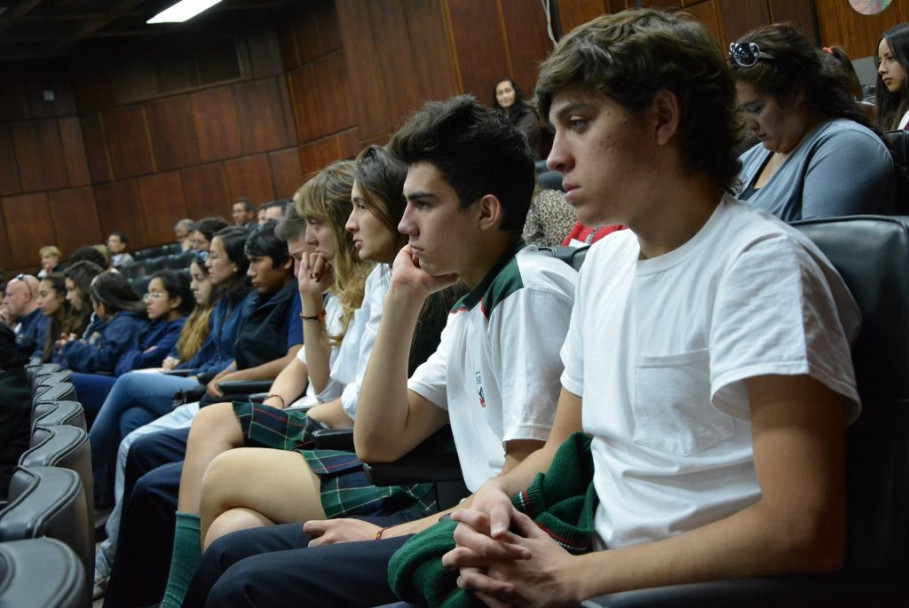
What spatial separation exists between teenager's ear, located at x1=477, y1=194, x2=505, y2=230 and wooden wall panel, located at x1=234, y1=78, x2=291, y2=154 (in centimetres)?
1084

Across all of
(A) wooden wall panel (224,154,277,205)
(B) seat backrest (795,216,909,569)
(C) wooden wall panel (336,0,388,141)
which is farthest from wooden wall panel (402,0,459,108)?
(B) seat backrest (795,216,909,569)

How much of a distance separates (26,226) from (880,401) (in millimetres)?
12111

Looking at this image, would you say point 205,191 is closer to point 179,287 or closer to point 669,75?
point 179,287

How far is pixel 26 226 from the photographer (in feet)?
38.1

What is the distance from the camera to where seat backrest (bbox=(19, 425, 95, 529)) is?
1585 millimetres

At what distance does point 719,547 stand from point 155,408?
10.0 feet

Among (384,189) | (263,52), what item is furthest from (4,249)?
(384,189)

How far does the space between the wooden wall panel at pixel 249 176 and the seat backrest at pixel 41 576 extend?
37.1 ft

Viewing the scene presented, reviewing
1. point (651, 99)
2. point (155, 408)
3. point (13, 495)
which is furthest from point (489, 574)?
point (155, 408)

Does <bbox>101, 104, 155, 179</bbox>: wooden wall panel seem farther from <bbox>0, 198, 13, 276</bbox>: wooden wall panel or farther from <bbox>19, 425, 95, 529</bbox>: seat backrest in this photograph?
<bbox>19, 425, 95, 529</bbox>: seat backrest

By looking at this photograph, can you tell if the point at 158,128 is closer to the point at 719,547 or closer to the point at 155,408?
the point at 155,408

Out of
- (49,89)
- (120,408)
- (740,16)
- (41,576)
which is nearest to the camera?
(41,576)

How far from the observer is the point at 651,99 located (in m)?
1.05

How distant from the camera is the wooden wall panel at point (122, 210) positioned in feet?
39.6
